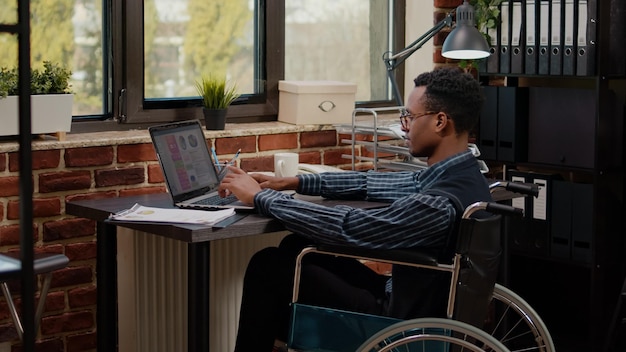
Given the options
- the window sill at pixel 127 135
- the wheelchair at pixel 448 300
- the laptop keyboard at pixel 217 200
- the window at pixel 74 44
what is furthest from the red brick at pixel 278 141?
the wheelchair at pixel 448 300

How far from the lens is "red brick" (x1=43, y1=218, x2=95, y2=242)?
317 centimetres

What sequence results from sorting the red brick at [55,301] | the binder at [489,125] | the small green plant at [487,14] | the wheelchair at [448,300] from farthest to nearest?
the binder at [489,125], the small green plant at [487,14], the red brick at [55,301], the wheelchair at [448,300]

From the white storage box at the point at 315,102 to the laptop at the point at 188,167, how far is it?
2.35 feet

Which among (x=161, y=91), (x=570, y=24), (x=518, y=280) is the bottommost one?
(x=518, y=280)

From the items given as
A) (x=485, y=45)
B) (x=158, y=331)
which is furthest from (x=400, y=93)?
(x=158, y=331)

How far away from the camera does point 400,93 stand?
13.8ft

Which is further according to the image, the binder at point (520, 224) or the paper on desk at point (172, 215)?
the binder at point (520, 224)

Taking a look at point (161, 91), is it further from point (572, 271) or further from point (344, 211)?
point (572, 271)

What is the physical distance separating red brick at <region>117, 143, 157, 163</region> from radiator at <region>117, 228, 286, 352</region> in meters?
0.30

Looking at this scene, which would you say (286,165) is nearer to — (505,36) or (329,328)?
(329,328)

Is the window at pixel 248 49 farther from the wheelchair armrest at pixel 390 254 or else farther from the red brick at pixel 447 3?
the wheelchair armrest at pixel 390 254

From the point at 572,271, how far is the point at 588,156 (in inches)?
23.8

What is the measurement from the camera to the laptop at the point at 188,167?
113 inches

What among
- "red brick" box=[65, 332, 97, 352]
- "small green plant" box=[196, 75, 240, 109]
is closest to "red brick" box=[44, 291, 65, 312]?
"red brick" box=[65, 332, 97, 352]
